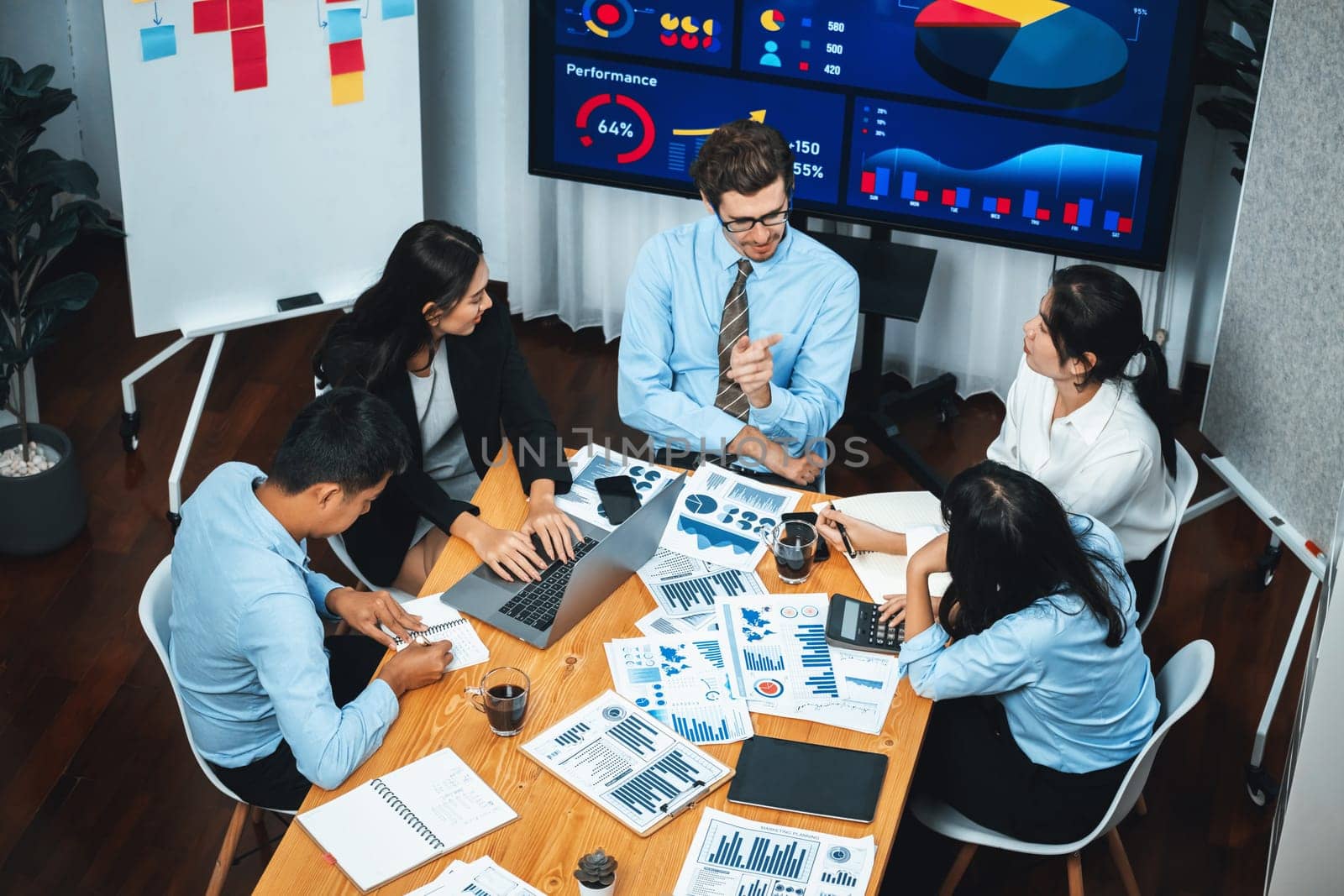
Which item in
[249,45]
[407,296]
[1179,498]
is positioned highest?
[249,45]

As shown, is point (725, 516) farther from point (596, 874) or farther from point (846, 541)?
point (596, 874)

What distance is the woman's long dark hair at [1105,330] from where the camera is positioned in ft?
9.25

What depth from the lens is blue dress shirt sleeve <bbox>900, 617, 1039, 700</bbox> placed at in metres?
2.34

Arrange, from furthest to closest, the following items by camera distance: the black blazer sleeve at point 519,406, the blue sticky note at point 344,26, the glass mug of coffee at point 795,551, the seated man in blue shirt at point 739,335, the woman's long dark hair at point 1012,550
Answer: the blue sticky note at point 344,26 < the seated man in blue shirt at point 739,335 < the black blazer sleeve at point 519,406 < the glass mug of coffee at point 795,551 < the woman's long dark hair at point 1012,550

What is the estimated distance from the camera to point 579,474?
9.82ft

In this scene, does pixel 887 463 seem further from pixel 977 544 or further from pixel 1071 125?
pixel 977 544

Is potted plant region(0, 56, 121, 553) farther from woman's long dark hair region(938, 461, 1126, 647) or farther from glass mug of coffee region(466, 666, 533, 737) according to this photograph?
woman's long dark hair region(938, 461, 1126, 647)

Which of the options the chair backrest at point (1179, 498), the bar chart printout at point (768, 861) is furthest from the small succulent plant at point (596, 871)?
the chair backrest at point (1179, 498)

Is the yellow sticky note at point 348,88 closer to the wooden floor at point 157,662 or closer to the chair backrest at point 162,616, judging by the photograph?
the wooden floor at point 157,662

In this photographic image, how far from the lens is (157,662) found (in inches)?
139

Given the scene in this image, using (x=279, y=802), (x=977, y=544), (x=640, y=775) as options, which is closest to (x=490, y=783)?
(x=640, y=775)

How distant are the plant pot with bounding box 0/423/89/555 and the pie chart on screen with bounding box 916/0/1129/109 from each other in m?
2.55

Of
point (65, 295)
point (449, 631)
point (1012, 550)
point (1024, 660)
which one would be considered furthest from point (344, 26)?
point (1024, 660)

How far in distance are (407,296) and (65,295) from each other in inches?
51.0
